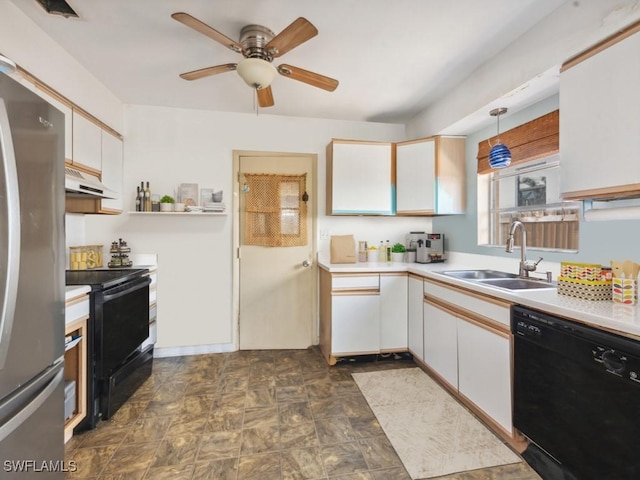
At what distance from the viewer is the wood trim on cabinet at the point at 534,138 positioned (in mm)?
2096

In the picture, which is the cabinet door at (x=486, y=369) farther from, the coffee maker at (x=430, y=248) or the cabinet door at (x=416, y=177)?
the cabinet door at (x=416, y=177)

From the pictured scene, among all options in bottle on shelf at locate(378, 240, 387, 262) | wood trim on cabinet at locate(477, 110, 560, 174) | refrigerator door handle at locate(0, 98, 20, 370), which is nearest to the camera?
refrigerator door handle at locate(0, 98, 20, 370)

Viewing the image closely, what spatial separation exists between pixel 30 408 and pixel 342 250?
2500mm

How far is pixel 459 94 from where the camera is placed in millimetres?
2627

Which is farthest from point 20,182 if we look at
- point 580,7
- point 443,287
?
point 580,7

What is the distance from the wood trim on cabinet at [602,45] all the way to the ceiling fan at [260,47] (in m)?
1.29

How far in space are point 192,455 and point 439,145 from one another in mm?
3060

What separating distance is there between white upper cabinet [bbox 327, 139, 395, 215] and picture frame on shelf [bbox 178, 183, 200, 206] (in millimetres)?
1369

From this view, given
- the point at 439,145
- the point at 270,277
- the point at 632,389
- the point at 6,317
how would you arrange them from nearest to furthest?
the point at 6,317, the point at 632,389, the point at 439,145, the point at 270,277

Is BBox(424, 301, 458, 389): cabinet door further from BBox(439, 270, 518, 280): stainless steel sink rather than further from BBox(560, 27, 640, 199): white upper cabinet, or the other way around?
BBox(560, 27, 640, 199): white upper cabinet

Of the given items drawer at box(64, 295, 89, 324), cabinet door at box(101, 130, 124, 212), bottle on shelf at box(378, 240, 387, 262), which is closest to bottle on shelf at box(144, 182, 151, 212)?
cabinet door at box(101, 130, 124, 212)

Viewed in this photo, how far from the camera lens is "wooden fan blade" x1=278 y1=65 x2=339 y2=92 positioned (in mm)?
1914

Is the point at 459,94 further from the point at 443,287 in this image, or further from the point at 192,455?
the point at 192,455

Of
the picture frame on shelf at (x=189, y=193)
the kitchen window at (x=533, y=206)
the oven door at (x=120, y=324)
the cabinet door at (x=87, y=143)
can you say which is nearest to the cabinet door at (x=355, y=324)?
the kitchen window at (x=533, y=206)
